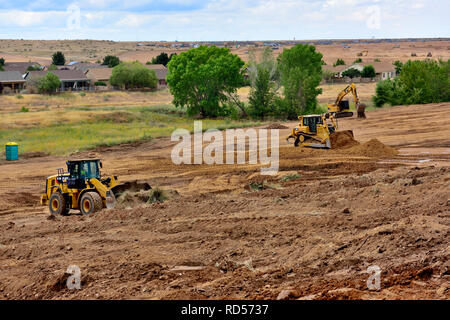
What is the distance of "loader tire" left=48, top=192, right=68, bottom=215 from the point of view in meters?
21.3

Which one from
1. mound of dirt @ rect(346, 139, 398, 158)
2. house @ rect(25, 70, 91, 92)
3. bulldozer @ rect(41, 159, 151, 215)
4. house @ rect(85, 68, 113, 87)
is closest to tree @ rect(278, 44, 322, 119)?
mound of dirt @ rect(346, 139, 398, 158)

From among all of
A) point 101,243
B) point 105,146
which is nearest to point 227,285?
point 101,243

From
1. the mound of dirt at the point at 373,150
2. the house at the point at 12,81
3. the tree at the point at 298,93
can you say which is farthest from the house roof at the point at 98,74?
the mound of dirt at the point at 373,150

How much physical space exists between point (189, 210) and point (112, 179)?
11.2 feet

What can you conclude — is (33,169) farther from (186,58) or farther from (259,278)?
(186,58)

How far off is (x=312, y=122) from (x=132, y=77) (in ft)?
220

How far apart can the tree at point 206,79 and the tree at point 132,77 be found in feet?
103

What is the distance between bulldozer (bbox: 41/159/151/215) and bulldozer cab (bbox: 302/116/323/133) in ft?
54.3

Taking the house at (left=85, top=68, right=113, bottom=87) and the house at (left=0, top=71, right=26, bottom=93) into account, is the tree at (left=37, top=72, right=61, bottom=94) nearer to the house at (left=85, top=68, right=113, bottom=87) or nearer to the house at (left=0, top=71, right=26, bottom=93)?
the house at (left=0, top=71, right=26, bottom=93)

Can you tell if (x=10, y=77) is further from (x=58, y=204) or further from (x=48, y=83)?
(x=58, y=204)

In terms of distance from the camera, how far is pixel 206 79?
66500mm

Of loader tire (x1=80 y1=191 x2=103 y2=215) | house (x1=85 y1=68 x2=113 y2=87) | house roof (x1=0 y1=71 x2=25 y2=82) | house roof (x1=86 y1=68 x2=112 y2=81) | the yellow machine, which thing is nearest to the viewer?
loader tire (x1=80 y1=191 x2=103 y2=215)

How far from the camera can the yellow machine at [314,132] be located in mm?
35406

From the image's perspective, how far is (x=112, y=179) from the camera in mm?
21344
